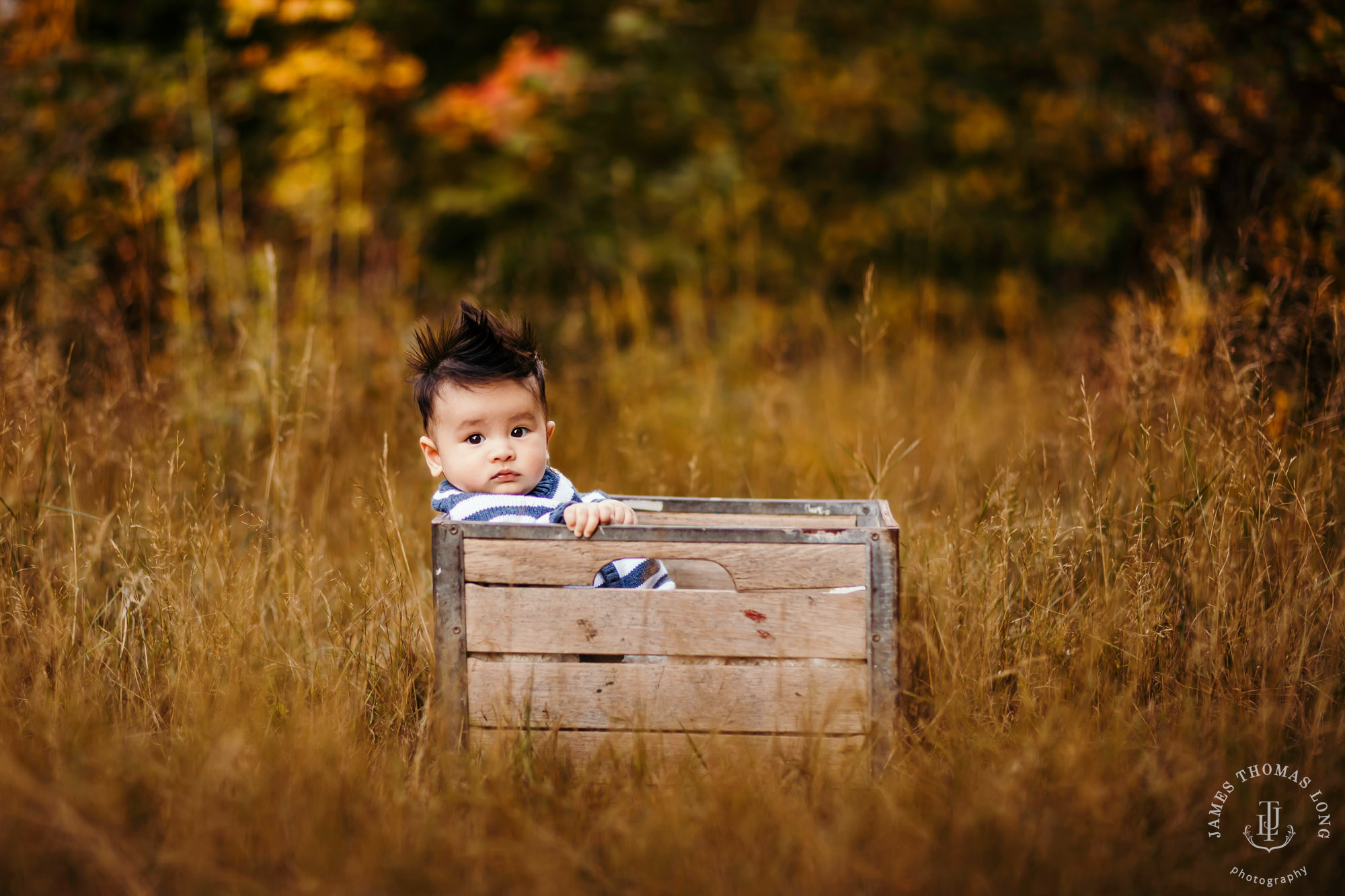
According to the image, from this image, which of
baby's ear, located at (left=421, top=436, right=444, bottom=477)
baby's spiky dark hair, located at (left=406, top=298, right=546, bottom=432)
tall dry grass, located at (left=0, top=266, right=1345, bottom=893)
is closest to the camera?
tall dry grass, located at (left=0, top=266, right=1345, bottom=893)

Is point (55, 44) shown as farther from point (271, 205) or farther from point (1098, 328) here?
point (1098, 328)

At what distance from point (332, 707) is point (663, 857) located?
793 mm

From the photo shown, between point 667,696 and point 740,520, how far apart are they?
527 mm

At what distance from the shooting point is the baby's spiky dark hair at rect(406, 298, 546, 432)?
195 centimetres

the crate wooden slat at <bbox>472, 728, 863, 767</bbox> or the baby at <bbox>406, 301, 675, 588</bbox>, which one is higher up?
the baby at <bbox>406, 301, 675, 588</bbox>

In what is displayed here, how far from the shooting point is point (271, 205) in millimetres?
4555

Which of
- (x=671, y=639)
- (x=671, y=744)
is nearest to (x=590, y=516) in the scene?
(x=671, y=639)

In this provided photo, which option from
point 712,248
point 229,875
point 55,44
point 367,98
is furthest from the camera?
point 712,248

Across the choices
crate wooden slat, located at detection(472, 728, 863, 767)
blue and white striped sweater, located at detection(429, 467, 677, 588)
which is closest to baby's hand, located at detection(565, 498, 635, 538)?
blue and white striped sweater, located at detection(429, 467, 677, 588)

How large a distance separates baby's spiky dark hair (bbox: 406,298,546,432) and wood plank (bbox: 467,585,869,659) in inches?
18.2

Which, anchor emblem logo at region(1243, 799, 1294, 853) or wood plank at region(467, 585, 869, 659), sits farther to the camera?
wood plank at region(467, 585, 869, 659)

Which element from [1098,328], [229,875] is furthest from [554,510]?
[1098,328]

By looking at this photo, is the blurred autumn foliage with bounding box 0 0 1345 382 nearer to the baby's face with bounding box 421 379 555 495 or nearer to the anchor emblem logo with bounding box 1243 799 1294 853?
the baby's face with bounding box 421 379 555 495

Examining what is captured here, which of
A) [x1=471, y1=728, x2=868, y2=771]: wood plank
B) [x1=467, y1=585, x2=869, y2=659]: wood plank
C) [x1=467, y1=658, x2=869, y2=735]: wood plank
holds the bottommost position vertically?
[x1=471, y1=728, x2=868, y2=771]: wood plank
